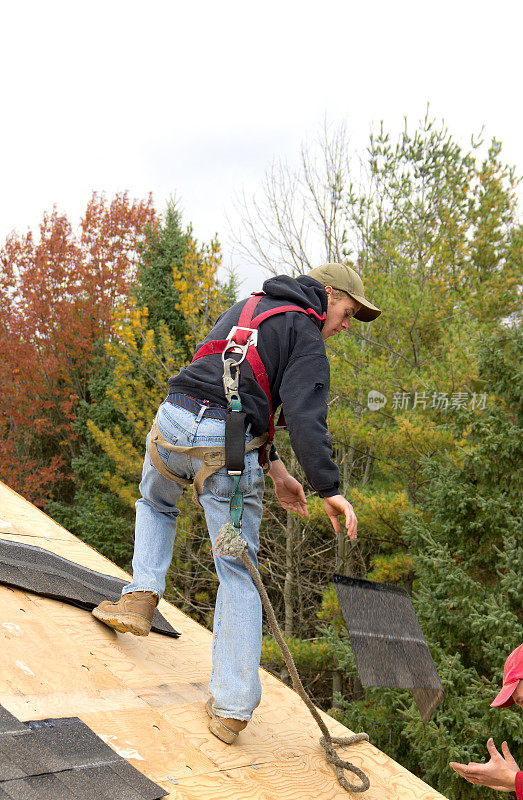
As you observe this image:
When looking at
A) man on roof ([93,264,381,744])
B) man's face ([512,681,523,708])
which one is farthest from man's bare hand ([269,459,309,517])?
man's face ([512,681,523,708])

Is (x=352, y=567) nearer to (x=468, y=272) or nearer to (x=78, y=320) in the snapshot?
(x=468, y=272)

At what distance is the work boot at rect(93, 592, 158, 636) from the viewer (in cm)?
254

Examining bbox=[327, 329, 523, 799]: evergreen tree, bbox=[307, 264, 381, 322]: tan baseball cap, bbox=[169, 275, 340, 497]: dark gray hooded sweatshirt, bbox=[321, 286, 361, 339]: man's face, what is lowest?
bbox=[327, 329, 523, 799]: evergreen tree

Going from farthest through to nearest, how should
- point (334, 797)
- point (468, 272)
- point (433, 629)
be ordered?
point (468, 272) → point (433, 629) → point (334, 797)

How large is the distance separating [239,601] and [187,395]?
75 cm

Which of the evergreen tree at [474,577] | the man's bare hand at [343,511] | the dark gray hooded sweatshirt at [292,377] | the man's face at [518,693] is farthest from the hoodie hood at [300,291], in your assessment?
the evergreen tree at [474,577]

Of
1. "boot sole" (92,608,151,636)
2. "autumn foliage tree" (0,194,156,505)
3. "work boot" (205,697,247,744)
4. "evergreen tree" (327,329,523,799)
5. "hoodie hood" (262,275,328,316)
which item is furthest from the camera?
"autumn foliage tree" (0,194,156,505)

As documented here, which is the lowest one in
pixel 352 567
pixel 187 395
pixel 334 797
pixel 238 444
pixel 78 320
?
Result: pixel 352 567

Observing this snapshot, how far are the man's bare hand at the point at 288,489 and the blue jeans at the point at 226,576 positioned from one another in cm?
37

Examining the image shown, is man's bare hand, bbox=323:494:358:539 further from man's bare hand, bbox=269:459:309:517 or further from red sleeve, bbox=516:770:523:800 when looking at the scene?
red sleeve, bbox=516:770:523:800

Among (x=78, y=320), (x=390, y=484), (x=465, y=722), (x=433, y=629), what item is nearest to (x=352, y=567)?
(x=390, y=484)

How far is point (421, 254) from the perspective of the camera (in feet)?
31.0

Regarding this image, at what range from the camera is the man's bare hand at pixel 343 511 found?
2.15 metres

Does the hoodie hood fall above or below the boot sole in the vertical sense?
above
